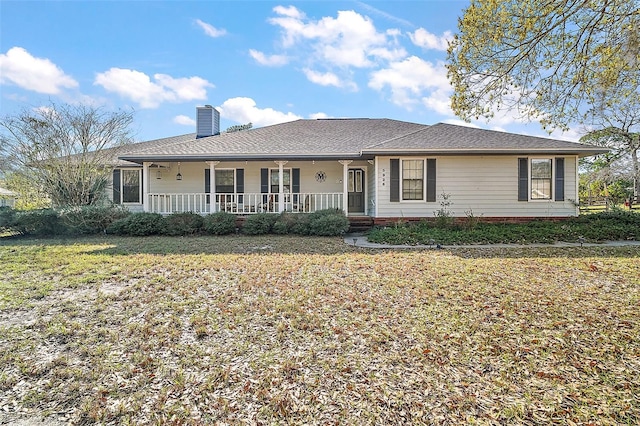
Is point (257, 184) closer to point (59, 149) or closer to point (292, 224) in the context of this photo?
point (292, 224)

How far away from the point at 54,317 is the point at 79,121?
43.0 ft

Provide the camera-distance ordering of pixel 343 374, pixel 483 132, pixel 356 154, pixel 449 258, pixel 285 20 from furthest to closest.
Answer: pixel 483 132 < pixel 356 154 < pixel 285 20 < pixel 449 258 < pixel 343 374

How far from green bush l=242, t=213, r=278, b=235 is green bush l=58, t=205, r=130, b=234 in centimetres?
446

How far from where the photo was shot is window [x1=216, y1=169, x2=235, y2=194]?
1497 centimetres

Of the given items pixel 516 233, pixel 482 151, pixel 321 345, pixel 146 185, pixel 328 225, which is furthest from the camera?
pixel 146 185

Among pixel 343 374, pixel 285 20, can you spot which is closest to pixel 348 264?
pixel 343 374

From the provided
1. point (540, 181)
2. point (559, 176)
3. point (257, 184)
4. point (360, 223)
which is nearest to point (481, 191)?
point (540, 181)

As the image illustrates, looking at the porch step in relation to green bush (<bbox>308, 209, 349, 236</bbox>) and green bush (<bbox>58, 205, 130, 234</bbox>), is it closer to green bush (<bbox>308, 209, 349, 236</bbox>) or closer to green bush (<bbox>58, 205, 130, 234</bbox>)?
green bush (<bbox>308, 209, 349, 236</bbox>)

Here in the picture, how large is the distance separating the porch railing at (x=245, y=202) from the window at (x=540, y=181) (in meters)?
7.00

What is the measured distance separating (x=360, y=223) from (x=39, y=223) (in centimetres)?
1097

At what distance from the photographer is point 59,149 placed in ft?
46.8

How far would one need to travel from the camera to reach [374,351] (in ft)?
11.3

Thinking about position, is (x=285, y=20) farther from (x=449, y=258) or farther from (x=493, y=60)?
(x=449, y=258)

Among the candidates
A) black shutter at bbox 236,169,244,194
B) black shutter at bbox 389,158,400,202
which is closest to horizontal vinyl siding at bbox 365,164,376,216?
black shutter at bbox 389,158,400,202
